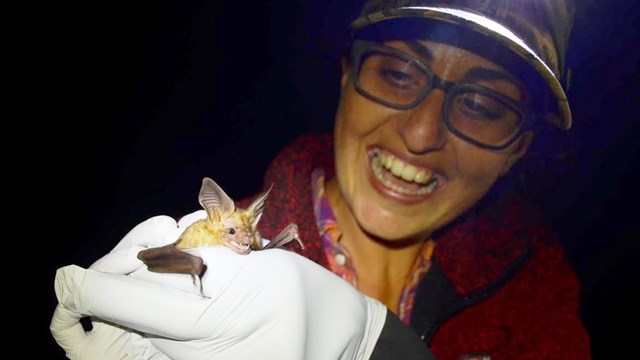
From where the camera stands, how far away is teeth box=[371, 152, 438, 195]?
2.88 feet

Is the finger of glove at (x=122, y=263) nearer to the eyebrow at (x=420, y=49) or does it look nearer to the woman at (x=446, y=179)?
the woman at (x=446, y=179)

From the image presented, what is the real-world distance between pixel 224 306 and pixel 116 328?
0.42 ft

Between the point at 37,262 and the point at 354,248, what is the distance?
0.55m

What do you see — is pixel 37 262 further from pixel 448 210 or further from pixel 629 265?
pixel 629 265

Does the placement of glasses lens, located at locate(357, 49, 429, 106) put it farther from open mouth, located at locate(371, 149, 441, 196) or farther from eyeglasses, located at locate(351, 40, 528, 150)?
open mouth, located at locate(371, 149, 441, 196)

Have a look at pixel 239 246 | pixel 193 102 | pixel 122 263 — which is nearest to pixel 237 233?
pixel 239 246

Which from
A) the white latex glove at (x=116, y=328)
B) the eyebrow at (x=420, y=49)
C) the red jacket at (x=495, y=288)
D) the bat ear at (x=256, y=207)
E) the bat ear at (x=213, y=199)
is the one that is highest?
the eyebrow at (x=420, y=49)

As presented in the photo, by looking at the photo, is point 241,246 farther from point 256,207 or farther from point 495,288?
point 495,288

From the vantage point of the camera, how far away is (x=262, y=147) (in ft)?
3.26

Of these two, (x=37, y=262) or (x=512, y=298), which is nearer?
(x=37, y=262)

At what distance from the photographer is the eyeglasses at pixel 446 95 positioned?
32.0 inches

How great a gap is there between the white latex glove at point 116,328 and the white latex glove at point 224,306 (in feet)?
0.05

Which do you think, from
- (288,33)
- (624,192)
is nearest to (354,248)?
(288,33)

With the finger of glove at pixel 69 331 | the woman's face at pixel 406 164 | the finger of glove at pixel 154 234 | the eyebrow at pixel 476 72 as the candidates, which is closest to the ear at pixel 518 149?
the woman's face at pixel 406 164
